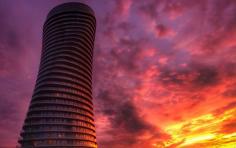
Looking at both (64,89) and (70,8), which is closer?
(64,89)

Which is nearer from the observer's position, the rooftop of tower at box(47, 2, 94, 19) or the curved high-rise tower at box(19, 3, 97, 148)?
the curved high-rise tower at box(19, 3, 97, 148)

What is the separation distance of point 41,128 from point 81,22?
64.4m

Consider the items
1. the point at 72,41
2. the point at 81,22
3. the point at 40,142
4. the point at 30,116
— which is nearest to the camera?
the point at 40,142

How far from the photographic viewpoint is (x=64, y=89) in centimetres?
11656

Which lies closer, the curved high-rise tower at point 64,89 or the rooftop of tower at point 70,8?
the curved high-rise tower at point 64,89

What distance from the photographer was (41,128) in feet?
346

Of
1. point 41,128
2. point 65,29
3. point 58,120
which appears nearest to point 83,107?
point 58,120

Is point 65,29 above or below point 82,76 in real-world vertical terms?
above

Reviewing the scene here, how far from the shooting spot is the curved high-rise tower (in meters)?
106

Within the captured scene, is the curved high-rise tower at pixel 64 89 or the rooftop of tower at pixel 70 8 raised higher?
the rooftop of tower at pixel 70 8

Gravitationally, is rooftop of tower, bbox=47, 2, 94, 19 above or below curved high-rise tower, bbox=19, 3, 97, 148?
above

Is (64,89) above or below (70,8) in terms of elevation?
below

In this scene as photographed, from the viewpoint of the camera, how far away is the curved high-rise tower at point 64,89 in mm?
106438

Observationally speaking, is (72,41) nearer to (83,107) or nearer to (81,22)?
(81,22)
